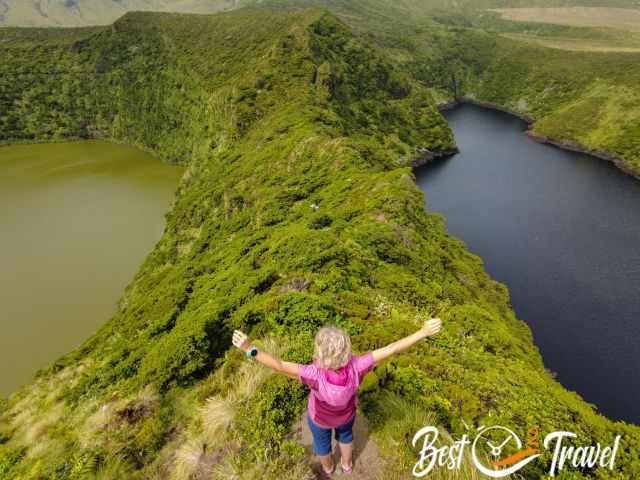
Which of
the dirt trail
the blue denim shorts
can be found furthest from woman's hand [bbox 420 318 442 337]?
the dirt trail

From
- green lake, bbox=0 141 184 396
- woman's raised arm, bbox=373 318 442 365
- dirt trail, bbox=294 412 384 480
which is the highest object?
woman's raised arm, bbox=373 318 442 365

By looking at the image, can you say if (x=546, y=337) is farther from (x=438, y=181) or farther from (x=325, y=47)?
(x=325, y=47)

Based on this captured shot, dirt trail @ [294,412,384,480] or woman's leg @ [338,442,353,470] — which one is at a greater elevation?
woman's leg @ [338,442,353,470]

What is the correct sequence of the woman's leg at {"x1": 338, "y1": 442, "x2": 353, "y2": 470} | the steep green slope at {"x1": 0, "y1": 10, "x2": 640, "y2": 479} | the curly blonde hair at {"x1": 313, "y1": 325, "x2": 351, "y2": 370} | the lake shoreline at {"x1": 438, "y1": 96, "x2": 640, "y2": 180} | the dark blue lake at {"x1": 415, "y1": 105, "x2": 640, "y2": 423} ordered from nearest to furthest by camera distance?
the curly blonde hair at {"x1": 313, "y1": 325, "x2": 351, "y2": 370} → the woman's leg at {"x1": 338, "y1": 442, "x2": 353, "y2": 470} → the steep green slope at {"x1": 0, "y1": 10, "x2": 640, "y2": 479} → the dark blue lake at {"x1": 415, "y1": 105, "x2": 640, "y2": 423} → the lake shoreline at {"x1": 438, "y1": 96, "x2": 640, "y2": 180}

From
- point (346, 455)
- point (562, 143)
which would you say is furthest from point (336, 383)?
point (562, 143)

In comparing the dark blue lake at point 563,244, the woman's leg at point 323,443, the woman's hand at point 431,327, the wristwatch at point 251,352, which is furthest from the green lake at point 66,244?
the dark blue lake at point 563,244

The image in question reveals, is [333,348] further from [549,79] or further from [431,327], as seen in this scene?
[549,79]

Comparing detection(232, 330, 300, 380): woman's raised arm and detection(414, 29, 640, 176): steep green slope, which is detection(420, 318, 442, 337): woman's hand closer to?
detection(232, 330, 300, 380): woman's raised arm
